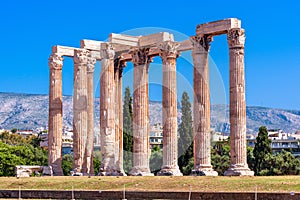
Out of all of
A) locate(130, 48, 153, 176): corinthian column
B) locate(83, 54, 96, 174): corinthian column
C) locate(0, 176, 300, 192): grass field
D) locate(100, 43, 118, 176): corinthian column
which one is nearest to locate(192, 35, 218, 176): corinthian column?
locate(0, 176, 300, 192): grass field

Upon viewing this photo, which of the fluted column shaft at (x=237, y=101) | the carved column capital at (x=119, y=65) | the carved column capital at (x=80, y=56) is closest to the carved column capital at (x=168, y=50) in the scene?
the fluted column shaft at (x=237, y=101)

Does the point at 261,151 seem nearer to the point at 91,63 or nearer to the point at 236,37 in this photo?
the point at 91,63

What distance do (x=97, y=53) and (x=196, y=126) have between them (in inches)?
753

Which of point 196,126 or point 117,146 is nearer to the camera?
point 196,126

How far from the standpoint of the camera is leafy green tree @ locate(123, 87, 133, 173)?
10879 centimetres

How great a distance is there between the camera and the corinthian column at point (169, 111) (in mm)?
73000

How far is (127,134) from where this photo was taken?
10812 cm

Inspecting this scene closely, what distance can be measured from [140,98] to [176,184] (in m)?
20.9

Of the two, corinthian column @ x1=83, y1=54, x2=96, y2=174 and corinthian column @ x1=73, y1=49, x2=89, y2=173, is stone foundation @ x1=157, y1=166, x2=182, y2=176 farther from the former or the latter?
corinthian column @ x1=83, y1=54, x2=96, y2=174

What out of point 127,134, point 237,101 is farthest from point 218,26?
point 127,134

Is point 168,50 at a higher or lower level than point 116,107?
higher

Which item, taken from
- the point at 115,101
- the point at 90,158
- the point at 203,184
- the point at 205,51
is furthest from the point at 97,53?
the point at 203,184

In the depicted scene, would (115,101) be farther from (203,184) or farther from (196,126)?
(203,184)

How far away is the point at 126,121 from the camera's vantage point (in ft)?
384
